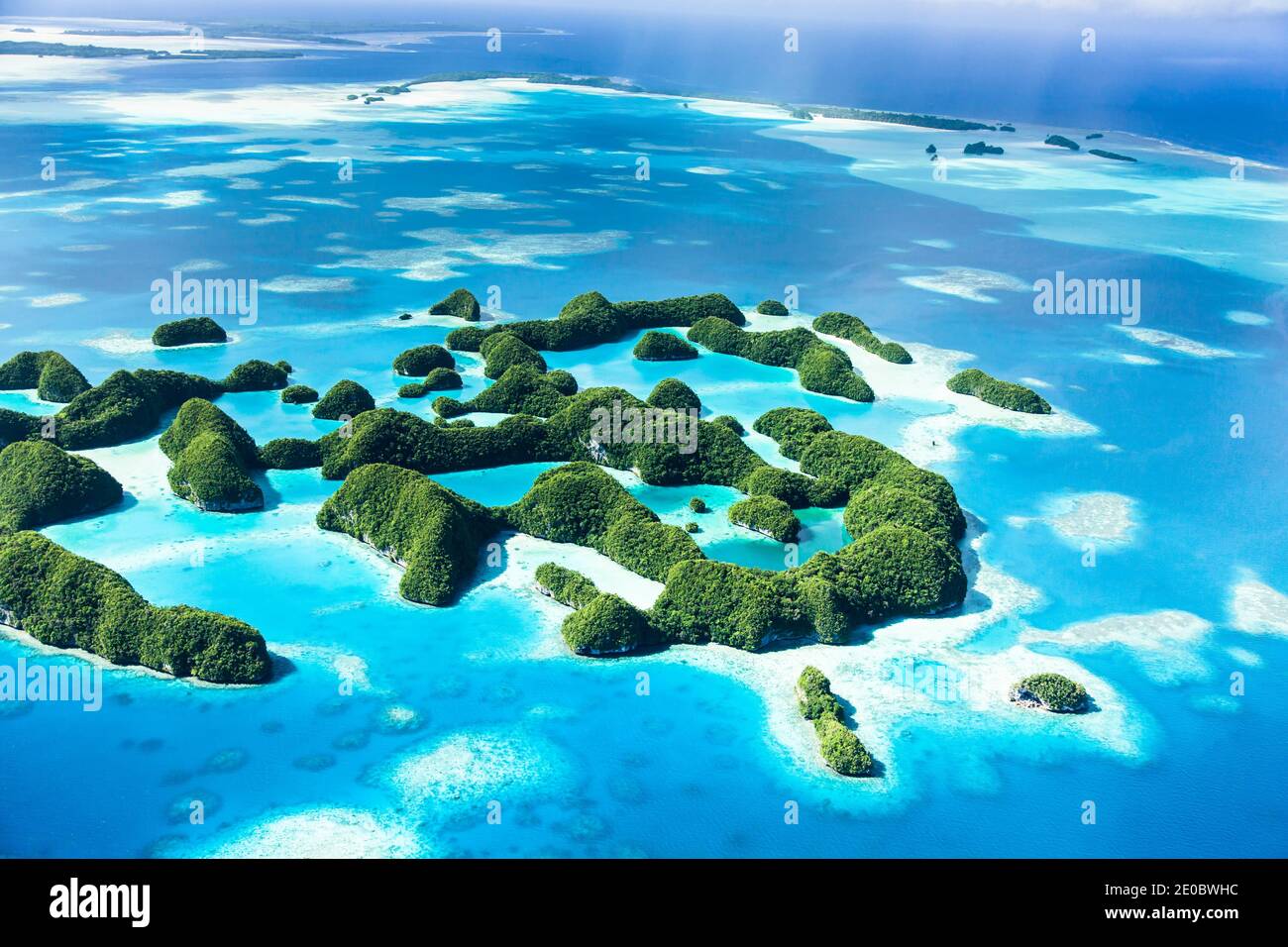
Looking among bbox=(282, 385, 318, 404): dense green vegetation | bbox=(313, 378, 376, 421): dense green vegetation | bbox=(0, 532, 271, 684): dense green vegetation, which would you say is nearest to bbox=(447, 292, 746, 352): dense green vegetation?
bbox=(282, 385, 318, 404): dense green vegetation

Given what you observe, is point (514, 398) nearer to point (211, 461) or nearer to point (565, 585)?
point (211, 461)

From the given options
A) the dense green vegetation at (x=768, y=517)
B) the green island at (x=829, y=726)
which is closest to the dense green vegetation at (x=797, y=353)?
the dense green vegetation at (x=768, y=517)

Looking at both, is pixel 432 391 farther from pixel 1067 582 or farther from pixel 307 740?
pixel 1067 582

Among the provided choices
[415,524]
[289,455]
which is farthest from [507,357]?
[415,524]

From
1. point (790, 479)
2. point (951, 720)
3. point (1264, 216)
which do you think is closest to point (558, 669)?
point (951, 720)

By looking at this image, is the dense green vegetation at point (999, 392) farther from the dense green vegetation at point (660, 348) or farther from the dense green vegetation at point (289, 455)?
the dense green vegetation at point (289, 455)

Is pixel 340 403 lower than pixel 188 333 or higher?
lower

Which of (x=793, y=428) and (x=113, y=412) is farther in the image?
(x=793, y=428)
